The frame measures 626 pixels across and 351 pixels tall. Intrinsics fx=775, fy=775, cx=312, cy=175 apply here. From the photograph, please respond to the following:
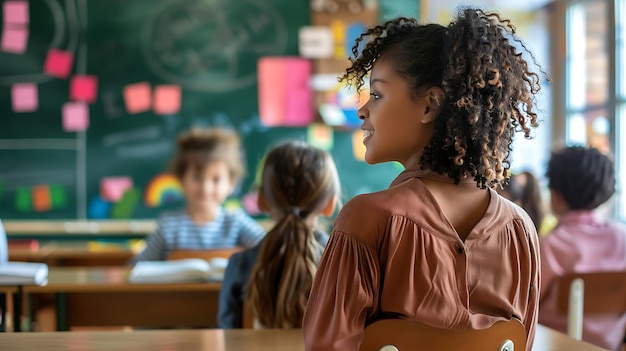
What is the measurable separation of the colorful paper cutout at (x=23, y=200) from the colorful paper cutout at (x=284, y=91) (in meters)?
1.39

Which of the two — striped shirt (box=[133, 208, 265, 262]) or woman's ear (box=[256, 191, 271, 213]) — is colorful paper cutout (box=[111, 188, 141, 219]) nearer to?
striped shirt (box=[133, 208, 265, 262])

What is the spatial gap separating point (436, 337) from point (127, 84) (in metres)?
3.65

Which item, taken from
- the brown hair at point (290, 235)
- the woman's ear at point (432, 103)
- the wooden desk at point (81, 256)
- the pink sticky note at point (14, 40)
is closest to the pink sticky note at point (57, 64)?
the pink sticky note at point (14, 40)

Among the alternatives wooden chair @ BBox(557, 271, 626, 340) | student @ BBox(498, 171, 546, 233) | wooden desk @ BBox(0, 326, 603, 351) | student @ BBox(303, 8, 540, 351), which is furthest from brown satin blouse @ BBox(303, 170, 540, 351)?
student @ BBox(498, 171, 546, 233)

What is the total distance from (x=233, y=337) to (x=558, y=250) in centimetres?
135

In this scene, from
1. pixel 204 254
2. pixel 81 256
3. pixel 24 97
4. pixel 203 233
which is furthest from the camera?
pixel 24 97

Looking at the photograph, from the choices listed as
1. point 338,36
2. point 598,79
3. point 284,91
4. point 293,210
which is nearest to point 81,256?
point 284,91

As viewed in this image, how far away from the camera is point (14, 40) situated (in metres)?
4.38

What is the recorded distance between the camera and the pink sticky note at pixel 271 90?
177 inches

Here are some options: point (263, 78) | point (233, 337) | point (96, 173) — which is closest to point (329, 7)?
point (263, 78)

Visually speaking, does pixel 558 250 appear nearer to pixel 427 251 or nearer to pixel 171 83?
pixel 427 251

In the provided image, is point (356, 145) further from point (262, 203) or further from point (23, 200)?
A: point (262, 203)

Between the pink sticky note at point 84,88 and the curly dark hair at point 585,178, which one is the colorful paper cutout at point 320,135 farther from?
the curly dark hair at point 585,178

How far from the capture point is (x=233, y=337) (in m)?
1.48
